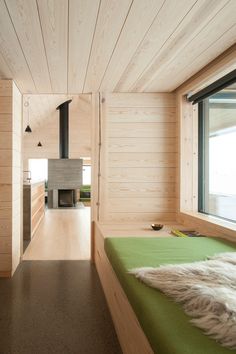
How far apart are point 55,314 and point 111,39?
2080 mm

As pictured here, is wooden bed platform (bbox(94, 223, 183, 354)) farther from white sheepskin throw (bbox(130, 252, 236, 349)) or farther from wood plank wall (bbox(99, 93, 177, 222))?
wood plank wall (bbox(99, 93, 177, 222))

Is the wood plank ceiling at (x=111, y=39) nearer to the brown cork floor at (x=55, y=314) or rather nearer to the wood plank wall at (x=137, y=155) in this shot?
the wood plank wall at (x=137, y=155)

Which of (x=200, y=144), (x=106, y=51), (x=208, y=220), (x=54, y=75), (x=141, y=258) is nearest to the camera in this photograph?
(x=141, y=258)

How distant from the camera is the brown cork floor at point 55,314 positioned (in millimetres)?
1844

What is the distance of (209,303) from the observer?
44.4 inches

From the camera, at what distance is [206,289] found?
4.00ft

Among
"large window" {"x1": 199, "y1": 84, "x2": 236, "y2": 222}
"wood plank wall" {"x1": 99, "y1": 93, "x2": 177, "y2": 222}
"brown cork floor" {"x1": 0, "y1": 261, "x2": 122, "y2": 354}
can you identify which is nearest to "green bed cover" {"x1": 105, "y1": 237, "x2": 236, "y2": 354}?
"brown cork floor" {"x1": 0, "y1": 261, "x2": 122, "y2": 354}

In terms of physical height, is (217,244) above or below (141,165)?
below

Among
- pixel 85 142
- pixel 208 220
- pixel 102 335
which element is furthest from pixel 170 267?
pixel 85 142

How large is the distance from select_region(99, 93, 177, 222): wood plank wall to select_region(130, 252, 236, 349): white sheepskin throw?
179cm

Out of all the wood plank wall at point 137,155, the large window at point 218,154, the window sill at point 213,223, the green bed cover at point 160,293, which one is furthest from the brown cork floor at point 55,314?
the large window at point 218,154

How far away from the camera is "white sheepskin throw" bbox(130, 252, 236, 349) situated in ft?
3.28

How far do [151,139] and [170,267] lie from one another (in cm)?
218

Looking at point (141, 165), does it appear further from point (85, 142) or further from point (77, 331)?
point (85, 142)
